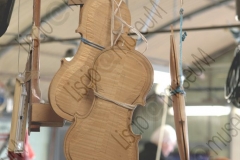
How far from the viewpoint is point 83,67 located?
2.18 feet

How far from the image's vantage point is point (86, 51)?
0.67 meters

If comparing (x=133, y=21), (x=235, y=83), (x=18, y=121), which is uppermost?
(x=133, y=21)

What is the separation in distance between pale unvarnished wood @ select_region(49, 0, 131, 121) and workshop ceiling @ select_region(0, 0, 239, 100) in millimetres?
491

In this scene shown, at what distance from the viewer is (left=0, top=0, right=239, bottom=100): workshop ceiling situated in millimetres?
1282

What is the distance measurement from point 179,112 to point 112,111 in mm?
102

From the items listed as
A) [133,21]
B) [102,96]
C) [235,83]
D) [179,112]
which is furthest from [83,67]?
[235,83]

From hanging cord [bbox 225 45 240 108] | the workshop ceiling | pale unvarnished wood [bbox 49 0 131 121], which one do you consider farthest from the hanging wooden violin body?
hanging cord [bbox 225 45 240 108]

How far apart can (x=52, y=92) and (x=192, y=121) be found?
157cm

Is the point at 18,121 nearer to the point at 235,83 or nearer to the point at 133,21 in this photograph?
the point at 133,21

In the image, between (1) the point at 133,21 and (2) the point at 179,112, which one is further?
(1) the point at 133,21

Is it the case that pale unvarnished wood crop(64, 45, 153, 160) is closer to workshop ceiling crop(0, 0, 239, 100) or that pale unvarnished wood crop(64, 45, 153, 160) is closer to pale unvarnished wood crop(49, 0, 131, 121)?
pale unvarnished wood crop(49, 0, 131, 121)

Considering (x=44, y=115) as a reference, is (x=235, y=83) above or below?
above

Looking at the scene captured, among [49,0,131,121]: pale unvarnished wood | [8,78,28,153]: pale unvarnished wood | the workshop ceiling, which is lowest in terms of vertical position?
[8,78,28,153]: pale unvarnished wood

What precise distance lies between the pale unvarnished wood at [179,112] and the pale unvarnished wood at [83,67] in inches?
4.1
